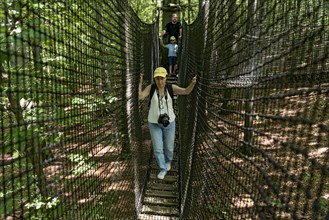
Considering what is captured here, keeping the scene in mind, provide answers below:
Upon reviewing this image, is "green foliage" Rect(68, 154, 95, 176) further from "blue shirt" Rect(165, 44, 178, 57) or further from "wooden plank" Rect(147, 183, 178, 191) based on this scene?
"blue shirt" Rect(165, 44, 178, 57)

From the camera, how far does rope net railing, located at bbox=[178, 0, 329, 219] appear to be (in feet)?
3.01

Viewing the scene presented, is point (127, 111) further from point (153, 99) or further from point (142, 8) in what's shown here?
point (142, 8)

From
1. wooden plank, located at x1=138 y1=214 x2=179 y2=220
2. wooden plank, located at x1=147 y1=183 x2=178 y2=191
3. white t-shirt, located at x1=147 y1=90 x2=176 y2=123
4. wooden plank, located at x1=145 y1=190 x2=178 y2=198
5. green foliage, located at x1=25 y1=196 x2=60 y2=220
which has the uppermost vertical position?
white t-shirt, located at x1=147 y1=90 x2=176 y2=123

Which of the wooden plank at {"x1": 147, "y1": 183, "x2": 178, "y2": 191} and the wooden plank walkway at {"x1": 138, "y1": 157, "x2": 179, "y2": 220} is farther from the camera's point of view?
the wooden plank at {"x1": 147, "y1": 183, "x2": 178, "y2": 191}

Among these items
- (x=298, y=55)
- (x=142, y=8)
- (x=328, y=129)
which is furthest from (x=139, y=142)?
(x=142, y=8)

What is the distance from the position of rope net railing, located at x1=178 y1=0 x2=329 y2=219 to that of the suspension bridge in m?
0.02

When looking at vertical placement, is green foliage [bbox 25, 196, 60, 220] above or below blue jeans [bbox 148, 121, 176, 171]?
below

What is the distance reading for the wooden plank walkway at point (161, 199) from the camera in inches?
152

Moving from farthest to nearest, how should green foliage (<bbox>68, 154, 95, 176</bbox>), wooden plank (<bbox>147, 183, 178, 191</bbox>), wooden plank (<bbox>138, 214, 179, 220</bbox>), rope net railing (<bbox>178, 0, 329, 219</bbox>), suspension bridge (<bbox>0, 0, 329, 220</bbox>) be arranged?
wooden plank (<bbox>147, 183, 178, 191</bbox>) → wooden plank (<bbox>138, 214, 179, 220</bbox>) → green foliage (<bbox>68, 154, 95, 176</bbox>) → suspension bridge (<bbox>0, 0, 329, 220</bbox>) → rope net railing (<bbox>178, 0, 329, 219</bbox>)

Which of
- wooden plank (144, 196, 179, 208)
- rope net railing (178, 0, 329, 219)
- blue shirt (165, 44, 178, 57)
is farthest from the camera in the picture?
blue shirt (165, 44, 178, 57)

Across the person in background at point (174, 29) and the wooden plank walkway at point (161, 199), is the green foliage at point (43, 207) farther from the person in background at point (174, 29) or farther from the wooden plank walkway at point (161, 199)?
the person in background at point (174, 29)

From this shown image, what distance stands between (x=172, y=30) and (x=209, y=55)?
4020 millimetres

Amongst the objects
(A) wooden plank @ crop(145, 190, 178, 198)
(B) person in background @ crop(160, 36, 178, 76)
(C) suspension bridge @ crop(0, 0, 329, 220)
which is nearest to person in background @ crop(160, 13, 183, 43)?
(B) person in background @ crop(160, 36, 178, 76)

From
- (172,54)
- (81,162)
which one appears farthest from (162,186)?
(172,54)
